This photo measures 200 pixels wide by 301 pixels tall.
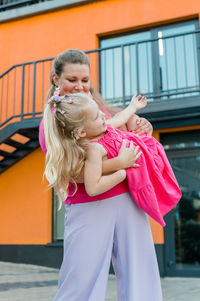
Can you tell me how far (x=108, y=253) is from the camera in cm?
155

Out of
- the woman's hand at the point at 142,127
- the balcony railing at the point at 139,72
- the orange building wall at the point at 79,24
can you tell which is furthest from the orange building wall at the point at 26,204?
the woman's hand at the point at 142,127

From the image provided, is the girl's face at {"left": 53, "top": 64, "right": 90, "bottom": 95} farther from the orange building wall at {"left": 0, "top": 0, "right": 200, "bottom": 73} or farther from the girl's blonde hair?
the orange building wall at {"left": 0, "top": 0, "right": 200, "bottom": 73}

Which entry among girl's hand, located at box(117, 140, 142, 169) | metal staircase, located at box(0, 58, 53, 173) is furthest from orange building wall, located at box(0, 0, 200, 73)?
girl's hand, located at box(117, 140, 142, 169)

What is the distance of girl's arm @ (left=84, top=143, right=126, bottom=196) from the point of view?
1.49 meters

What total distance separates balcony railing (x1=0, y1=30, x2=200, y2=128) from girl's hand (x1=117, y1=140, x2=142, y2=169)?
13.5 ft

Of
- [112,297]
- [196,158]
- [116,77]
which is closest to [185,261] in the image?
[196,158]

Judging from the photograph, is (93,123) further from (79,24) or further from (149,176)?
(79,24)

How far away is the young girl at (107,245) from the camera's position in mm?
1525

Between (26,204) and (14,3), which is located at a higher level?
(14,3)

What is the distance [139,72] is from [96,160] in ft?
17.6

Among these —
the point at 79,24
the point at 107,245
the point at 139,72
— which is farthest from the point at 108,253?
the point at 79,24

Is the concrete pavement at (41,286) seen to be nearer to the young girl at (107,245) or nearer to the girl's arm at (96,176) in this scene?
the young girl at (107,245)

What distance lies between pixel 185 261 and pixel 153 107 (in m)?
2.82

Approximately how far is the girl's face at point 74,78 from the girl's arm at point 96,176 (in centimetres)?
45
